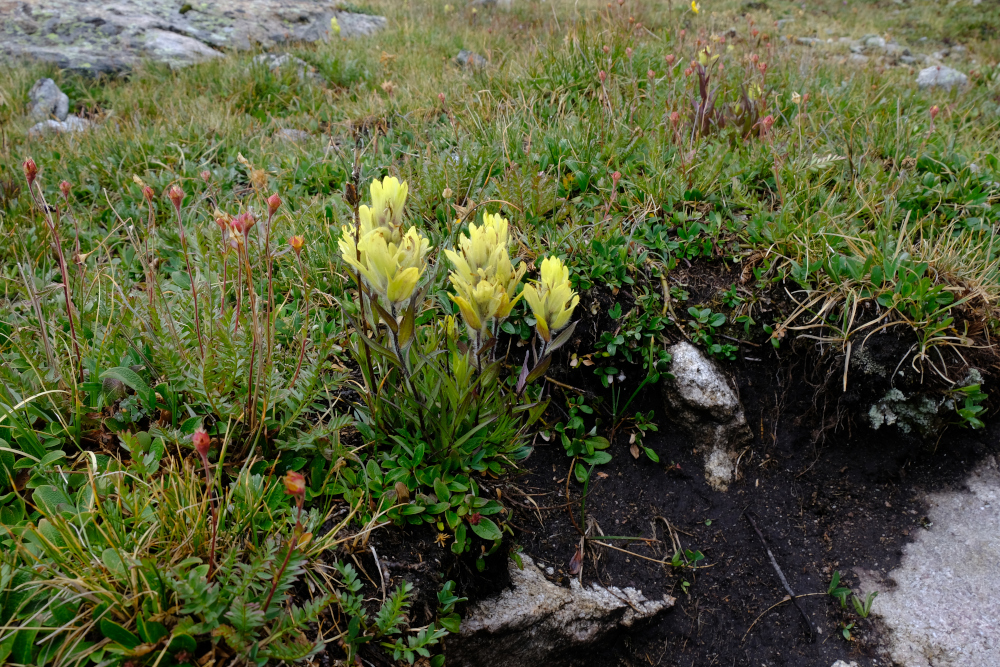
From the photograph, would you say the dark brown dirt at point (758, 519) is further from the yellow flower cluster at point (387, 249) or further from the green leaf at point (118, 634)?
the green leaf at point (118, 634)

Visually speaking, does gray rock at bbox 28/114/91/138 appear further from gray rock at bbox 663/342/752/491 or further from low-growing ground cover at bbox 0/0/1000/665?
gray rock at bbox 663/342/752/491

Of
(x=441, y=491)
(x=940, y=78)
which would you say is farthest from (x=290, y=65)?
(x=940, y=78)

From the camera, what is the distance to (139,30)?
19.2 feet

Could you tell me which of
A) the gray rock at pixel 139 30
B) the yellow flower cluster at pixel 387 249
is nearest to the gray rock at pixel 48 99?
the gray rock at pixel 139 30

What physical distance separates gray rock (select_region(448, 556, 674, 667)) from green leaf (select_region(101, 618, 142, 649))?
0.96 meters

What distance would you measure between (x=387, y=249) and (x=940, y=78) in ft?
17.9

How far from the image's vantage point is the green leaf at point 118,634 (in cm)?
133

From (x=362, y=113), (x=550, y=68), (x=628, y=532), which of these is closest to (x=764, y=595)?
(x=628, y=532)

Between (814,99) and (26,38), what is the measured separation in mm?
7027

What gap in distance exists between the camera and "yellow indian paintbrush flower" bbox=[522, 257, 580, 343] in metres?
1.73

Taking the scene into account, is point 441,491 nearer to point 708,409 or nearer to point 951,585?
point 708,409

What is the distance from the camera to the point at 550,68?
4211mm

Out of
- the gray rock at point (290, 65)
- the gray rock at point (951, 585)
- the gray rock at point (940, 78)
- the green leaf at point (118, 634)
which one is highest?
the gray rock at point (940, 78)

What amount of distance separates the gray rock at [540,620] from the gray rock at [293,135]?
351cm
